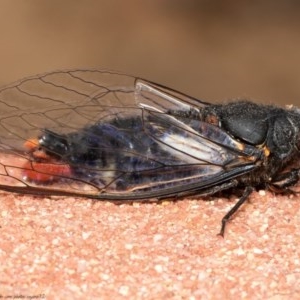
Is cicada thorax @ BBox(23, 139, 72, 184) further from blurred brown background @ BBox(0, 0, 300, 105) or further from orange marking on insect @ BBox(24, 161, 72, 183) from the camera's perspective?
blurred brown background @ BBox(0, 0, 300, 105)

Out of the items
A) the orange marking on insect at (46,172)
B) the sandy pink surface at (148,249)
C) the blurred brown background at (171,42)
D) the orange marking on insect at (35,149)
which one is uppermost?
the blurred brown background at (171,42)

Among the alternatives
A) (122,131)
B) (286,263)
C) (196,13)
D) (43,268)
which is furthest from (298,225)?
(196,13)

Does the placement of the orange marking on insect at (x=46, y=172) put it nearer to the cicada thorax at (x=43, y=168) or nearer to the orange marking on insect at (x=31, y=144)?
the cicada thorax at (x=43, y=168)

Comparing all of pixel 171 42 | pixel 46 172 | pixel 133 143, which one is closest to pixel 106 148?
pixel 133 143

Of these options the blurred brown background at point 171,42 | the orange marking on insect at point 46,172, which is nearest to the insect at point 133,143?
the orange marking on insect at point 46,172

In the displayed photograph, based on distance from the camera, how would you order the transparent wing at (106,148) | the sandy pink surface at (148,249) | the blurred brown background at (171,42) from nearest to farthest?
the sandy pink surface at (148,249) < the transparent wing at (106,148) < the blurred brown background at (171,42)

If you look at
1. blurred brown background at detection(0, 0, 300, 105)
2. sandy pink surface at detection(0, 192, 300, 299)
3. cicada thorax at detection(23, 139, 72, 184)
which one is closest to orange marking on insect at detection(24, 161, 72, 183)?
cicada thorax at detection(23, 139, 72, 184)

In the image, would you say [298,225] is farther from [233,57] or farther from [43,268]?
[233,57]
